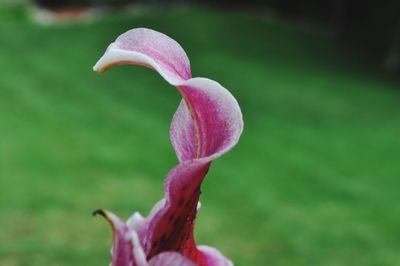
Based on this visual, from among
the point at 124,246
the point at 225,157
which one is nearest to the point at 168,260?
the point at 124,246

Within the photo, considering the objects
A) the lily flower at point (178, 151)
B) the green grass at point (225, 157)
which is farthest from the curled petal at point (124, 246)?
the green grass at point (225, 157)

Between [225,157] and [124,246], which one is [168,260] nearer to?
[124,246]

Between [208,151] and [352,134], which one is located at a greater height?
[208,151]

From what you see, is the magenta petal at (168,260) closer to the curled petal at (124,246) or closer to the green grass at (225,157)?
the curled petal at (124,246)

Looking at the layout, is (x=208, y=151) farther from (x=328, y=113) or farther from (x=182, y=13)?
(x=182, y=13)

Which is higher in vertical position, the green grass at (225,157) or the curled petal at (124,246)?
the curled petal at (124,246)

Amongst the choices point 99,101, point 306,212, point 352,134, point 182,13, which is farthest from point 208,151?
point 182,13
